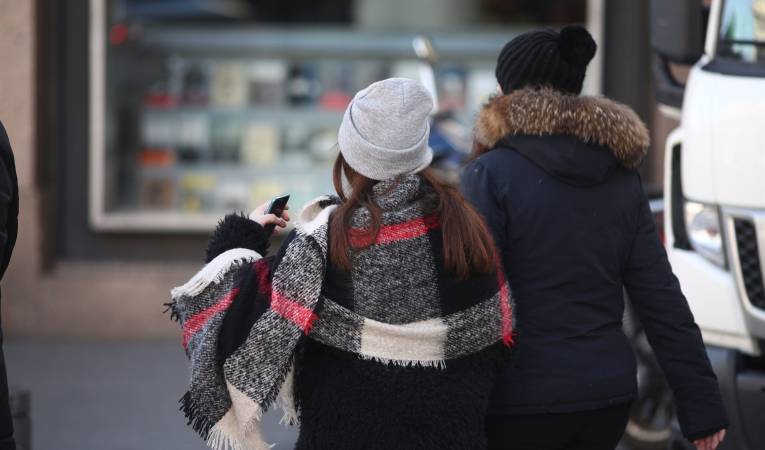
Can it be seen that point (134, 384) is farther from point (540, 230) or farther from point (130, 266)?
point (540, 230)

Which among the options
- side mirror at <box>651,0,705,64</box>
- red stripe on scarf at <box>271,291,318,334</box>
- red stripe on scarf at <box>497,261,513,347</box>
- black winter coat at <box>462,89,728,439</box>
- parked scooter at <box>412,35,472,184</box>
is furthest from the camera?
parked scooter at <box>412,35,472,184</box>

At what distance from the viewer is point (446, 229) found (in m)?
2.95

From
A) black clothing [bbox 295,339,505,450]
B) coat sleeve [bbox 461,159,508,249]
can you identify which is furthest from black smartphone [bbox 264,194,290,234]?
coat sleeve [bbox 461,159,508,249]

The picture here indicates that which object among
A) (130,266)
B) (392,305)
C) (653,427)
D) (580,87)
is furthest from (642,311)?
(130,266)

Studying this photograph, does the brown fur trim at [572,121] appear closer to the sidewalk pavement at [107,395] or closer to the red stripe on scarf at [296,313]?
the red stripe on scarf at [296,313]

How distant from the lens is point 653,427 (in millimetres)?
6293

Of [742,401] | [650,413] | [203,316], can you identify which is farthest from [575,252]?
[650,413]

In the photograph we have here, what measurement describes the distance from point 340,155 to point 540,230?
2.08ft

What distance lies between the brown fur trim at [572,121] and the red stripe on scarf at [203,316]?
947mm

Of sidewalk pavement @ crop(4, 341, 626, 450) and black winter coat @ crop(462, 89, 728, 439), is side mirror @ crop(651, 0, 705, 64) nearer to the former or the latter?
black winter coat @ crop(462, 89, 728, 439)

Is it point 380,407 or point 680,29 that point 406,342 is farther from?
point 680,29

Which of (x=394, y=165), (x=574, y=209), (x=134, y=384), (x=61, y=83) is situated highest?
(x=394, y=165)

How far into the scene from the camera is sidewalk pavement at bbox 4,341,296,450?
21.7 ft

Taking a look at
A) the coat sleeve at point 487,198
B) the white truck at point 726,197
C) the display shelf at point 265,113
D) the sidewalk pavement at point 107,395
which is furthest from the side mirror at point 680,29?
the display shelf at point 265,113
